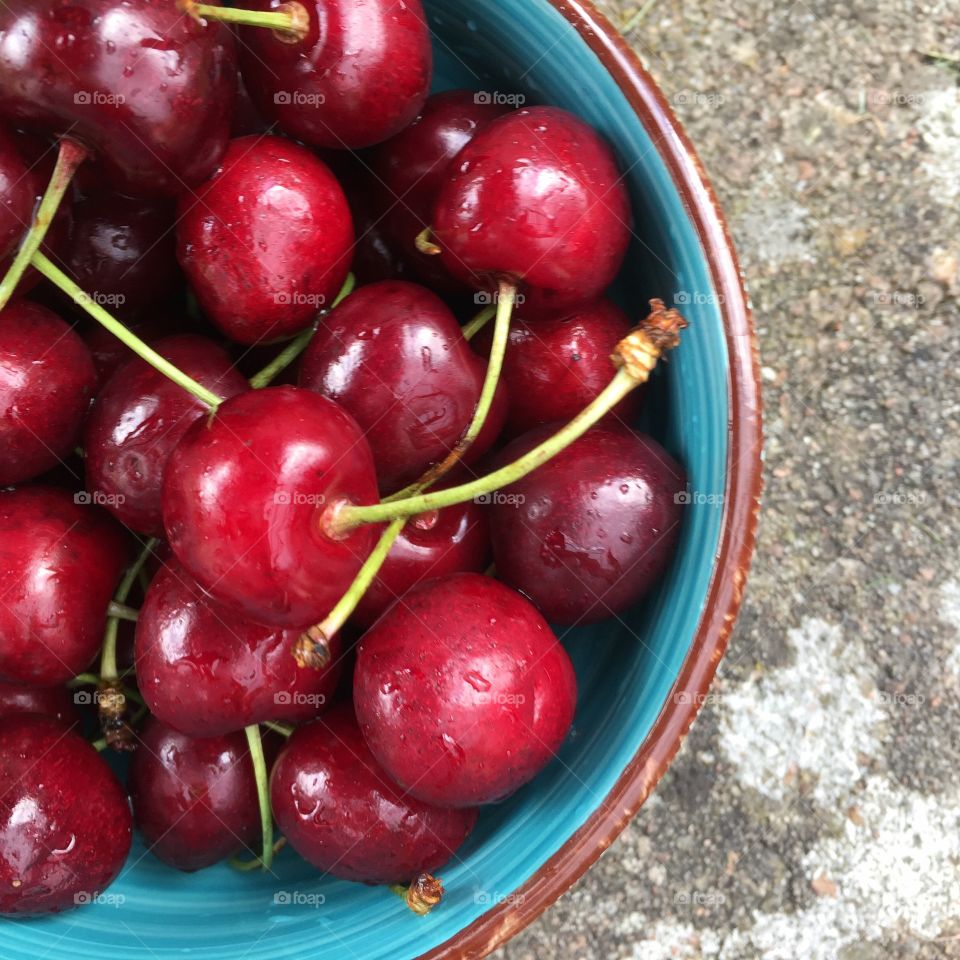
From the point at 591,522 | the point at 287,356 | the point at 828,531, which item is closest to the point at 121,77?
the point at 287,356

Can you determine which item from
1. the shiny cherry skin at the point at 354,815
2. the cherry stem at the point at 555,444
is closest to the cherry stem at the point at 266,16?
the cherry stem at the point at 555,444

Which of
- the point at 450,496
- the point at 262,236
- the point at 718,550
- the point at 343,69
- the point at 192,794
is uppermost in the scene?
the point at 343,69

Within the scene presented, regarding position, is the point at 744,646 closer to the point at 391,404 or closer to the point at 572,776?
the point at 572,776

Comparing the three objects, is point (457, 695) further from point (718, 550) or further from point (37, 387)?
point (37, 387)

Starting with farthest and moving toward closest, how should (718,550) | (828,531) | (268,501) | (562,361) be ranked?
(828,531) < (562,361) < (718,550) < (268,501)

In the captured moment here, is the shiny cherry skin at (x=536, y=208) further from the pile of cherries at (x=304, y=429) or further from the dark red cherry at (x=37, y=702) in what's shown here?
the dark red cherry at (x=37, y=702)
